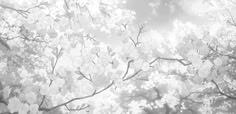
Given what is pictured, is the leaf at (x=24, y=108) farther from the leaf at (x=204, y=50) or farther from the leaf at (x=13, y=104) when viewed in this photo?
the leaf at (x=204, y=50)

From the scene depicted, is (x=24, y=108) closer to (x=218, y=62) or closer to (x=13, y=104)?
(x=13, y=104)

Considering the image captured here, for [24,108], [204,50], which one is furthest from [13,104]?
[204,50]

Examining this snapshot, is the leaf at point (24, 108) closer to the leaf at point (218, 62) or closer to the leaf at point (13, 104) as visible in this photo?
the leaf at point (13, 104)

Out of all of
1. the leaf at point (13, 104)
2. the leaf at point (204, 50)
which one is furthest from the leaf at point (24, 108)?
the leaf at point (204, 50)

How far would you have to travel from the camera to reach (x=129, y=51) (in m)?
1.81

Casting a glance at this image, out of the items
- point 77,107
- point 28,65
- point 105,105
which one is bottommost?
point 105,105

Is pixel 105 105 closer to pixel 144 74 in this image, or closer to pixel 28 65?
pixel 28 65

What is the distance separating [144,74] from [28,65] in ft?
14.5

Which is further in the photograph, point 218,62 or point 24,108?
point 218,62

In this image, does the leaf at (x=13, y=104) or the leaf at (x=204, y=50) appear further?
the leaf at (x=204, y=50)

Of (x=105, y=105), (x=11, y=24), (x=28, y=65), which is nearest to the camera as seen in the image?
(x=11, y=24)

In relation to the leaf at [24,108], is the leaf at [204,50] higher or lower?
higher

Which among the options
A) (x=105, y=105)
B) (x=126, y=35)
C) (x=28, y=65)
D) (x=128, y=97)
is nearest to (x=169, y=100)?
(x=128, y=97)

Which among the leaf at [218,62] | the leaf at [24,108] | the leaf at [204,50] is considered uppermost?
the leaf at [204,50]
